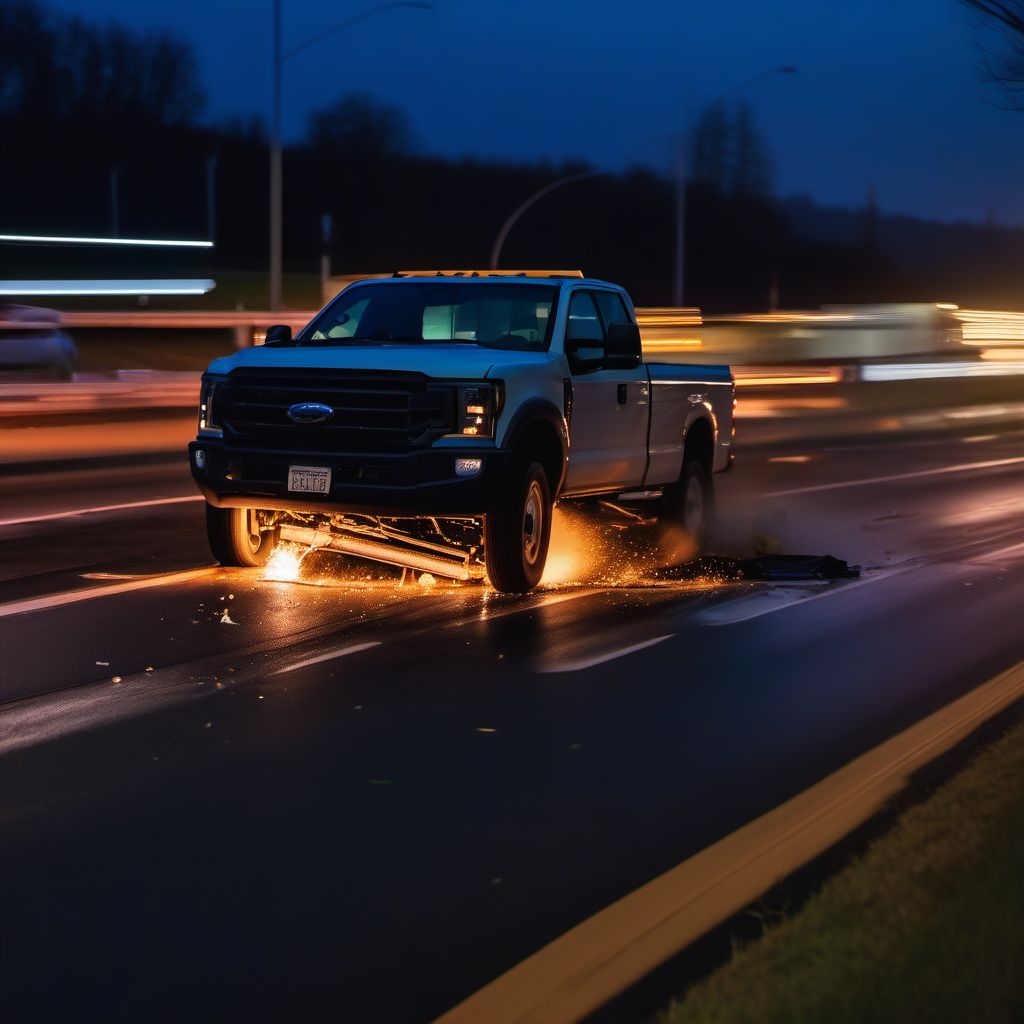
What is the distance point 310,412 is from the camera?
1091cm

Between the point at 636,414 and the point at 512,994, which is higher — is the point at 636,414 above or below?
above

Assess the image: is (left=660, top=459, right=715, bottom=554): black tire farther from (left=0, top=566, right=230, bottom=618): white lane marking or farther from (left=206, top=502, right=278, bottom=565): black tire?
(left=0, top=566, right=230, bottom=618): white lane marking

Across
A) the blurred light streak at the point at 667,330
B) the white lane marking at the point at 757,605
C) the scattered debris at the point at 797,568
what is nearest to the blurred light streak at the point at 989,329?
the blurred light streak at the point at 667,330

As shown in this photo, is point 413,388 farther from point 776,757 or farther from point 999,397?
point 999,397

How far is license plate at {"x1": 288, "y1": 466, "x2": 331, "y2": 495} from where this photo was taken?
424 inches

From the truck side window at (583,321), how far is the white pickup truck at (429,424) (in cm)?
2

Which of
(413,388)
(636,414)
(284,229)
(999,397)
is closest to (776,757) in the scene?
(413,388)

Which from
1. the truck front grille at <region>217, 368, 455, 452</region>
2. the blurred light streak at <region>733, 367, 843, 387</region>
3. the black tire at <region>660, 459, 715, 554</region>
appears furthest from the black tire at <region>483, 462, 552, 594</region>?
the blurred light streak at <region>733, 367, 843, 387</region>

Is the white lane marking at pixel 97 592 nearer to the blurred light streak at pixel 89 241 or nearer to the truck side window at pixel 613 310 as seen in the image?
the truck side window at pixel 613 310

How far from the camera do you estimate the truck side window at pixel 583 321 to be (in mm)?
12312

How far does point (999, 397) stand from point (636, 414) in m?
37.5

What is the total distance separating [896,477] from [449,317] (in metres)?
11.7

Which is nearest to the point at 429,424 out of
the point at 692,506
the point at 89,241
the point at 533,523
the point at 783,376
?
the point at 533,523

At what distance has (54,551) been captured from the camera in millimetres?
13000
